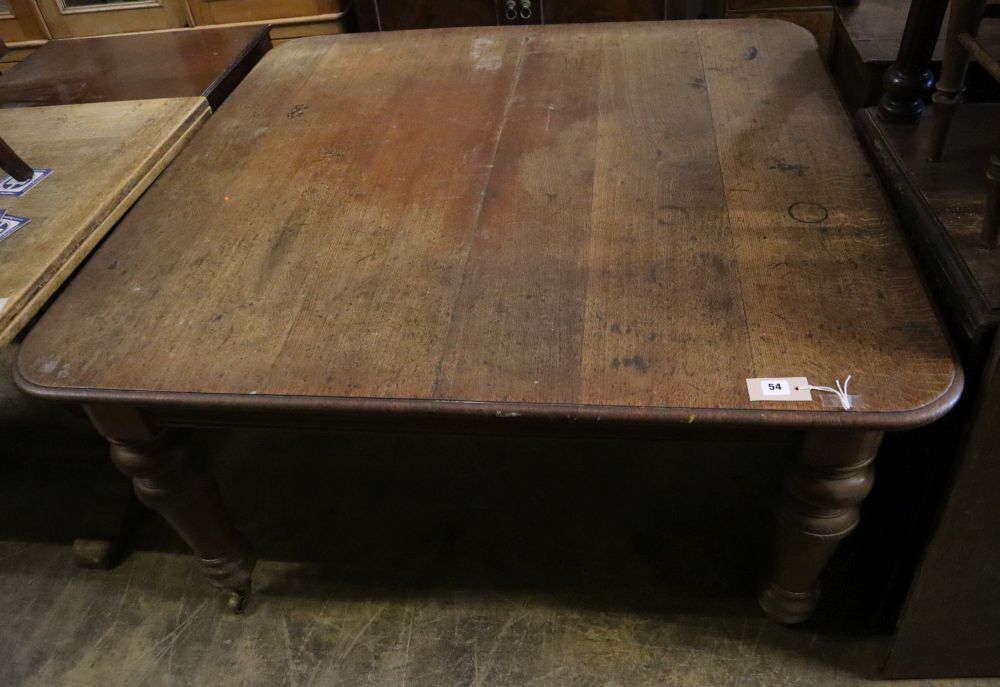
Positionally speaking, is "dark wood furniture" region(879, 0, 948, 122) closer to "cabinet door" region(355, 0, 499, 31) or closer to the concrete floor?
the concrete floor

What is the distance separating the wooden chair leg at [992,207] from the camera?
943 mm

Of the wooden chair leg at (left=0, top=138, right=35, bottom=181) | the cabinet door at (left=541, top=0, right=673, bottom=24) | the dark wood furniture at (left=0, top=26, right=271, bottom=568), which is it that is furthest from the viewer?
the cabinet door at (left=541, top=0, right=673, bottom=24)

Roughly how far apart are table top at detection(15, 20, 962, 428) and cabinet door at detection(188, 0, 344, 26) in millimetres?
1134

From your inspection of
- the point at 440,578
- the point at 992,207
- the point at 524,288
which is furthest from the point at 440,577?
the point at 992,207

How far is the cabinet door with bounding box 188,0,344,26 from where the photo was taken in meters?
2.57

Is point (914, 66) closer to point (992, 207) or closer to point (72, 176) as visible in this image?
point (992, 207)

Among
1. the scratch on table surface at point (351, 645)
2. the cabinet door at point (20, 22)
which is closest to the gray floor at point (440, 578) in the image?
the scratch on table surface at point (351, 645)

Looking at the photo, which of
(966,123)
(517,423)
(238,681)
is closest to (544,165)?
Answer: (517,423)

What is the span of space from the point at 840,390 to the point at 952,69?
536 millimetres

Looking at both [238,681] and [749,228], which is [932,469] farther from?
[238,681]

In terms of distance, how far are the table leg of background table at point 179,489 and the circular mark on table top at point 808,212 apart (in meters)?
0.96

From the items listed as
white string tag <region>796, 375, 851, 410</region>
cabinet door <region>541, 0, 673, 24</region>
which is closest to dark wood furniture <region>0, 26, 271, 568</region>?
cabinet door <region>541, 0, 673, 24</region>

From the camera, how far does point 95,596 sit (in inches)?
61.3

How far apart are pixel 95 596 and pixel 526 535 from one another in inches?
33.3
